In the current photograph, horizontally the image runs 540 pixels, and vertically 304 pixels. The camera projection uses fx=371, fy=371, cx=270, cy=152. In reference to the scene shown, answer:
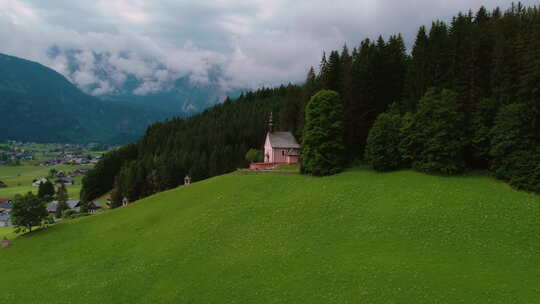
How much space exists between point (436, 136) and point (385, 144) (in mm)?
6439

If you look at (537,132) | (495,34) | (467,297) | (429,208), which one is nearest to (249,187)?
(429,208)

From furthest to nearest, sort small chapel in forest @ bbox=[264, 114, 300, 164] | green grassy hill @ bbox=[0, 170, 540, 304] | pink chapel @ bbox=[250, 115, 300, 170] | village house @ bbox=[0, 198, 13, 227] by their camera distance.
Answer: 1. village house @ bbox=[0, 198, 13, 227]
2. small chapel in forest @ bbox=[264, 114, 300, 164]
3. pink chapel @ bbox=[250, 115, 300, 170]
4. green grassy hill @ bbox=[0, 170, 540, 304]

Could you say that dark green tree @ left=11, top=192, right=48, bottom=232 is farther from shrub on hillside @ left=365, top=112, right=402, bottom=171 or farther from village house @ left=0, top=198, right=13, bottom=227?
village house @ left=0, top=198, right=13, bottom=227

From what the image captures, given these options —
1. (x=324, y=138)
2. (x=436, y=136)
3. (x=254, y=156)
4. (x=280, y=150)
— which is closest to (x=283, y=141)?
(x=280, y=150)

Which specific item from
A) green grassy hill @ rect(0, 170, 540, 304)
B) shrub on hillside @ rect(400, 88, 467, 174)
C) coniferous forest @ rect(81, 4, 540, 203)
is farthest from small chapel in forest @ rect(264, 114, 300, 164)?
shrub on hillside @ rect(400, 88, 467, 174)

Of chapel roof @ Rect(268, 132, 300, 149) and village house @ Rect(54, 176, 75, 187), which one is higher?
chapel roof @ Rect(268, 132, 300, 149)

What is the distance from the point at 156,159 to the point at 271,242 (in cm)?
9093

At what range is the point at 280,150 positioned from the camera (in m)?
69.9

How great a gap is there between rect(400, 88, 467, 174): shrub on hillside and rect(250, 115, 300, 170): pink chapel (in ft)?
79.0

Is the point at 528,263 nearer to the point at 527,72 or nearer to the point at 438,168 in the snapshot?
the point at 438,168

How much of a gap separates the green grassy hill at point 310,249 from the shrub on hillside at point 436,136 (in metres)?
1.88

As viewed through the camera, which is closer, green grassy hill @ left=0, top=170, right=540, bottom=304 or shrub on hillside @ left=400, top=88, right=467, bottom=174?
green grassy hill @ left=0, top=170, right=540, bottom=304

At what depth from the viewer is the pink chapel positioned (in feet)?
220

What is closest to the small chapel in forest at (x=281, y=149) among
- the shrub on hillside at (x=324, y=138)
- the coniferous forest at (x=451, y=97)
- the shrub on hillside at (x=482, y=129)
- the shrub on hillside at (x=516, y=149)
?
the coniferous forest at (x=451, y=97)
